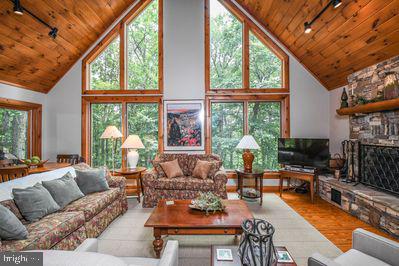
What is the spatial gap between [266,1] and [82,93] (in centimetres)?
477

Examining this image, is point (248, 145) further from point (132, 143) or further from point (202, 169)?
point (132, 143)

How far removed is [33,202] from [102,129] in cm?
335

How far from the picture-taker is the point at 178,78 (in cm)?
522

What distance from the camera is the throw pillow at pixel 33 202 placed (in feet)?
7.38

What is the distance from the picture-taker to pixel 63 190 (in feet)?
9.09

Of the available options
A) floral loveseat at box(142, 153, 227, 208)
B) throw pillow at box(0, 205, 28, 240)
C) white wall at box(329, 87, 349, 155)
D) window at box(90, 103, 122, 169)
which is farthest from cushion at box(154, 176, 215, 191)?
white wall at box(329, 87, 349, 155)

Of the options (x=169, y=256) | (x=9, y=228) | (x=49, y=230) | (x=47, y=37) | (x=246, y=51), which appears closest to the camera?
(x=169, y=256)

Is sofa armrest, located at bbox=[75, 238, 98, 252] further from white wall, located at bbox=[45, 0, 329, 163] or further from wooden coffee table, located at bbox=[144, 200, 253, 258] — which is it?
white wall, located at bbox=[45, 0, 329, 163]

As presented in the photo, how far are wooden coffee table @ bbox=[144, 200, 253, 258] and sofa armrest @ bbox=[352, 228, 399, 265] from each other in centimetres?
107

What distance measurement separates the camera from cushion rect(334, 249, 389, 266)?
1514 millimetres

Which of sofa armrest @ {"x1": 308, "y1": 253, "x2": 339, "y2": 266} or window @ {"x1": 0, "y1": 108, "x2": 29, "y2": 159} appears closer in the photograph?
sofa armrest @ {"x1": 308, "y1": 253, "x2": 339, "y2": 266}

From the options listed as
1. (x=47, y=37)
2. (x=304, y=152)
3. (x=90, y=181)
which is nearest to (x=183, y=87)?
(x=47, y=37)

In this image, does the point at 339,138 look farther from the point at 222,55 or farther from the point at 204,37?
the point at 204,37

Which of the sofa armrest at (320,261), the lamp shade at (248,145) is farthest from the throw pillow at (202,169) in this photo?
the sofa armrest at (320,261)
